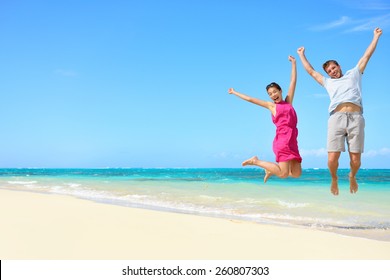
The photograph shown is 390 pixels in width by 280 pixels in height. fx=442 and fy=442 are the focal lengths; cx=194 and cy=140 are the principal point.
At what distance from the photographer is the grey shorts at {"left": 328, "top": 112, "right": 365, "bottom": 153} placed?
172 inches

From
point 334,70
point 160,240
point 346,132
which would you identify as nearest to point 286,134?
point 346,132

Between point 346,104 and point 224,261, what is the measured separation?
446 centimetres

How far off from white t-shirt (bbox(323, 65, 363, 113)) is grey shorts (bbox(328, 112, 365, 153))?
0.43ft

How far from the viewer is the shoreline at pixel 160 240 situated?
838 centimetres

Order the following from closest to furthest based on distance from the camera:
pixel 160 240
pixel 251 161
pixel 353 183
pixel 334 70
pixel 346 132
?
pixel 346 132 < pixel 334 70 < pixel 353 183 < pixel 251 161 < pixel 160 240

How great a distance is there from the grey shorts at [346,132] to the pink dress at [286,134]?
1.14 feet

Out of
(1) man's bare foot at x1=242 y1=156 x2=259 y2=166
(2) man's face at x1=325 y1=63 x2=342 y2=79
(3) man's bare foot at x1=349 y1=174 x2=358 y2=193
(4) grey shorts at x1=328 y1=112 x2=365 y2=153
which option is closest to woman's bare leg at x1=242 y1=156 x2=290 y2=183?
(1) man's bare foot at x1=242 y1=156 x2=259 y2=166

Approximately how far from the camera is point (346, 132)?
438 cm

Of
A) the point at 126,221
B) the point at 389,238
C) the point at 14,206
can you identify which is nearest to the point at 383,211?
the point at 389,238

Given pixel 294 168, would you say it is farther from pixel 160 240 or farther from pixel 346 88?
pixel 160 240

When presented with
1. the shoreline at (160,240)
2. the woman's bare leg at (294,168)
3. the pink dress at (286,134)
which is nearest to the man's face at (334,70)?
the pink dress at (286,134)

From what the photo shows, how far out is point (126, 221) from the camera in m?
11.7

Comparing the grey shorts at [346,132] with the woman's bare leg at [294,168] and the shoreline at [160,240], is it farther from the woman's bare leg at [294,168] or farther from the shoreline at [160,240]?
the shoreline at [160,240]

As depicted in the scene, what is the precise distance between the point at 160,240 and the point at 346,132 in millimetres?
6020
